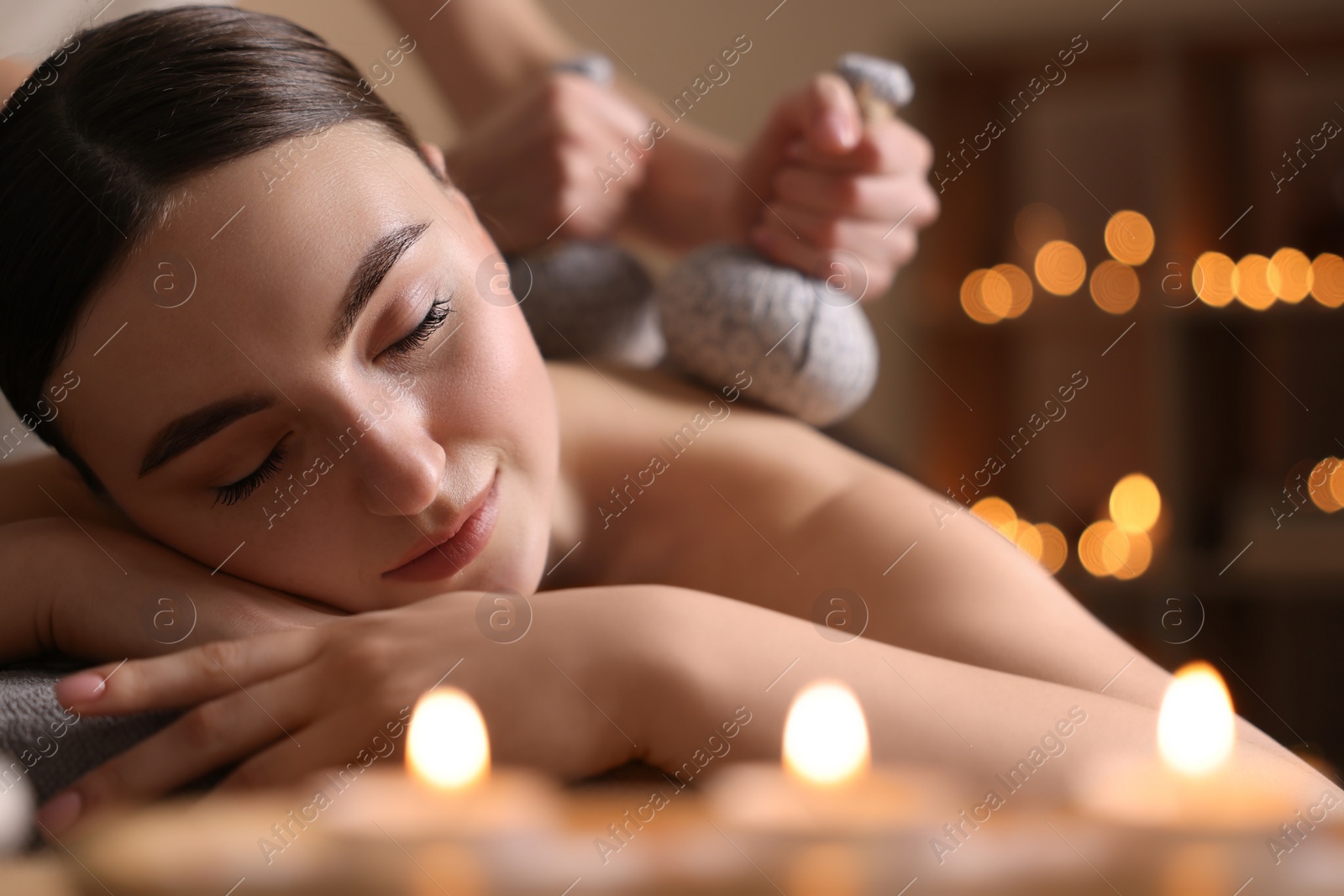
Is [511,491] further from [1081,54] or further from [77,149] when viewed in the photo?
[1081,54]

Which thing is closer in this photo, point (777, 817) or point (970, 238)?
point (777, 817)

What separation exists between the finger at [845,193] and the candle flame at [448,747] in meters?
0.63

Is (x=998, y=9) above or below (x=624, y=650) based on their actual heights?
below

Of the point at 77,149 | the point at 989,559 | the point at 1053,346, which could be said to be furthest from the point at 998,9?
the point at 77,149

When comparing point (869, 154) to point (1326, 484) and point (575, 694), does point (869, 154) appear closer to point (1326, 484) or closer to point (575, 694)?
point (575, 694)

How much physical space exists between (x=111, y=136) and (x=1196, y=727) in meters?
0.61

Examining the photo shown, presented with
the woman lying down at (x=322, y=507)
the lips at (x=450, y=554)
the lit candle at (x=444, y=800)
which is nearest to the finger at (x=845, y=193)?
the woman lying down at (x=322, y=507)

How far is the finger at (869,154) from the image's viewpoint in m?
0.92

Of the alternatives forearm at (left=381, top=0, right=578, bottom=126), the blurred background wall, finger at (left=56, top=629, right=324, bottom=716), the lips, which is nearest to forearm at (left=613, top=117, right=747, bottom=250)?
forearm at (left=381, top=0, right=578, bottom=126)

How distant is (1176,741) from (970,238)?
2560 mm

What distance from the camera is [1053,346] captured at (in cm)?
271

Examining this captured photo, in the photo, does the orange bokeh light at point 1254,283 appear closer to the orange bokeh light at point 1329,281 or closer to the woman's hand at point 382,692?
the orange bokeh light at point 1329,281

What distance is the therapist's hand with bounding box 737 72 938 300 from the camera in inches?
34.9

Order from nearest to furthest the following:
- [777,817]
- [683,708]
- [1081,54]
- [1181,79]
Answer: [777,817] → [683,708] → [1181,79] → [1081,54]
